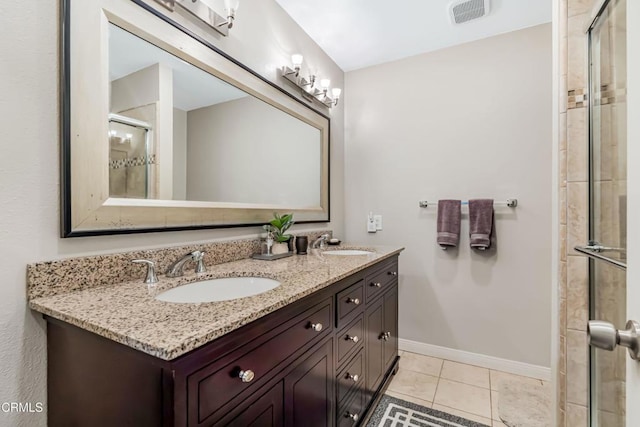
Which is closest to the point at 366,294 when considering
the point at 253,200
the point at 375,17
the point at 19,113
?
the point at 253,200

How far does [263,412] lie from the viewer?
0.84 m

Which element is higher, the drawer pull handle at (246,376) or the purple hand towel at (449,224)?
the purple hand towel at (449,224)

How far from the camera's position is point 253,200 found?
172cm

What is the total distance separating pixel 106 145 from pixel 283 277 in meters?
0.78

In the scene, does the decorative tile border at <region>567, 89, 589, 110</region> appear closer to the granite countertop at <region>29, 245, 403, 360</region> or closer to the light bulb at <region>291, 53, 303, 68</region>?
the granite countertop at <region>29, 245, 403, 360</region>

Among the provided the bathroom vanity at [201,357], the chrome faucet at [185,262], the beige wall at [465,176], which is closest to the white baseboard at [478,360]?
the beige wall at [465,176]

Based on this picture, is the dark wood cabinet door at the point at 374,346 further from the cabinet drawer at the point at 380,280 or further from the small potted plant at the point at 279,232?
the small potted plant at the point at 279,232

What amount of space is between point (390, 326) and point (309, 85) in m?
1.73

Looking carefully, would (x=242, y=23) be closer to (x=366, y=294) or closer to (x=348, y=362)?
(x=366, y=294)

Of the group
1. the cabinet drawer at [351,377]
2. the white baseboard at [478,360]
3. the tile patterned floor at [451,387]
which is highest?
the cabinet drawer at [351,377]

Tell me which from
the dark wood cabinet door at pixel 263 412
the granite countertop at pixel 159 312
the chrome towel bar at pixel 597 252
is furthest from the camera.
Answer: the chrome towel bar at pixel 597 252

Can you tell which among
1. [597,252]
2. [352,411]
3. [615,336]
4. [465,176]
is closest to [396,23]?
[465,176]

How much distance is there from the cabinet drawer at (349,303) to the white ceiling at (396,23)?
67.5 inches

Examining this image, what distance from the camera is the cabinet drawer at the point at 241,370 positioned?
654mm
